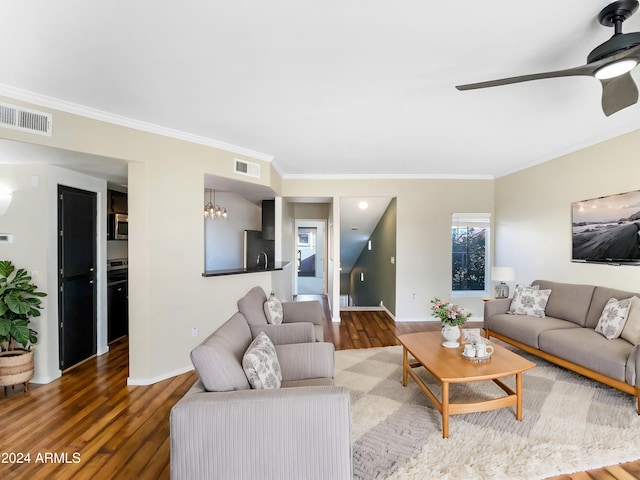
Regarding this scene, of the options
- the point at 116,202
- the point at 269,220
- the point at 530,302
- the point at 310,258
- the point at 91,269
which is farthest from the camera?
the point at 310,258

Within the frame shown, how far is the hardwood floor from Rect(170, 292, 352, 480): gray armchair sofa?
0.67m

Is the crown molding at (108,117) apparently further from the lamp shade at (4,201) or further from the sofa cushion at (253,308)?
the sofa cushion at (253,308)

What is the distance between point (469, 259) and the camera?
552 cm

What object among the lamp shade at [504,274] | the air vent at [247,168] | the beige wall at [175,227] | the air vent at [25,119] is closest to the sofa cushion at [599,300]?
the beige wall at [175,227]

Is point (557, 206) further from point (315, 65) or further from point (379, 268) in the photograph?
point (315, 65)

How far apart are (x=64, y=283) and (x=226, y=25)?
3.15 m

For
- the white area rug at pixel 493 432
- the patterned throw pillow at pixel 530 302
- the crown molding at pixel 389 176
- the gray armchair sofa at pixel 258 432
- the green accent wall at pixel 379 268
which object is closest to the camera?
the gray armchair sofa at pixel 258 432

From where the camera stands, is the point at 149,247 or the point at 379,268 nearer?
the point at 149,247

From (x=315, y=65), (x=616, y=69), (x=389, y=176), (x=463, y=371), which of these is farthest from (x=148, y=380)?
(x=389, y=176)

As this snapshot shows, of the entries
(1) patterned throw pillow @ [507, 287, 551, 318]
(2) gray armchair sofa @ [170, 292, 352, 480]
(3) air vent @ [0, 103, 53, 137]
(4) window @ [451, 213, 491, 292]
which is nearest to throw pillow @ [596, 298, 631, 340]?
(1) patterned throw pillow @ [507, 287, 551, 318]

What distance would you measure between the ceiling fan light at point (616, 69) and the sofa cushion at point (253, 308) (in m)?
2.77

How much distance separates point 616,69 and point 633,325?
2.30 meters

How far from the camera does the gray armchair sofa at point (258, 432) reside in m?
1.42

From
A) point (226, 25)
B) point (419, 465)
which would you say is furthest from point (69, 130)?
point (419, 465)
